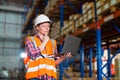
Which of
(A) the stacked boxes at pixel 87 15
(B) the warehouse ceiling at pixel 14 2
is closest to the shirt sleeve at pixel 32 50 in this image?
(A) the stacked boxes at pixel 87 15

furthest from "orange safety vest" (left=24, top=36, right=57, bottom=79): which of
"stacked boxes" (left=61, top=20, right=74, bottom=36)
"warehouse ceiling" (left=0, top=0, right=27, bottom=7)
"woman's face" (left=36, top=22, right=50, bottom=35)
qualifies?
"warehouse ceiling" (left=0, top=0, right=27, bottom=7)

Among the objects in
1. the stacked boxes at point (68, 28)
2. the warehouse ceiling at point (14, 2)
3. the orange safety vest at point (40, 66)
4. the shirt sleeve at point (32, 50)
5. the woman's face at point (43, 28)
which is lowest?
the orange safety vest at point (40, 66)

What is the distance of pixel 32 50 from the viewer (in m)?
2.64

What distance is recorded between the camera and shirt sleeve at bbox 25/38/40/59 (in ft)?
8.57

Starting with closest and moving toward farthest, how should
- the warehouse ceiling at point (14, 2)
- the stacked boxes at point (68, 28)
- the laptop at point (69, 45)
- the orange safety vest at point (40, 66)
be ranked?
the orange safety vest at point (40, 66)
the laptop at point (69, 45)
the stacked boxes at point (68, 28)
the warehouse ceiling at point (14, 2)

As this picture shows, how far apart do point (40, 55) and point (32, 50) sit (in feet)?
0.36

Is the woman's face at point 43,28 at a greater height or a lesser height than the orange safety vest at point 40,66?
greater

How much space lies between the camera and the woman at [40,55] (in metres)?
2.58

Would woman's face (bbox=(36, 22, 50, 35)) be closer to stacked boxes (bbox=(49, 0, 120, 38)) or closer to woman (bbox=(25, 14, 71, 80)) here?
Result: woman (bbox=(25, 14, 71, 80))

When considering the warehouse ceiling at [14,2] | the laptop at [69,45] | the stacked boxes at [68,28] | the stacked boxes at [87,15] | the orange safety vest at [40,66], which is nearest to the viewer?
the orange safety vest at [40,66]

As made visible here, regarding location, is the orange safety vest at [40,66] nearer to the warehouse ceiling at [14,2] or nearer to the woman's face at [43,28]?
the woman's face at [43,28]

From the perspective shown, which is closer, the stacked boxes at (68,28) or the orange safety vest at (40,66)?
the orange safety vest at (40,66)

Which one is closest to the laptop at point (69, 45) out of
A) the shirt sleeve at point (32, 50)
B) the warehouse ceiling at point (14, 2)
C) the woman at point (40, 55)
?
the woman at point (40, 55)

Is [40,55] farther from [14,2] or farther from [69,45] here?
[14,2]
